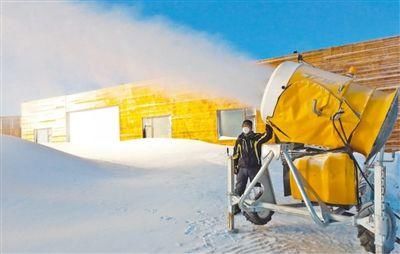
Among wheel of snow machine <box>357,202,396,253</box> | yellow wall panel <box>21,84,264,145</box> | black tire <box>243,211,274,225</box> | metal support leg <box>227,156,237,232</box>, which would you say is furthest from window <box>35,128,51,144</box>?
wheel of snow machine <box>357,202,396,253</box>

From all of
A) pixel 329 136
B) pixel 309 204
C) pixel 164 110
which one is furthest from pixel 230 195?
pixel 164 110

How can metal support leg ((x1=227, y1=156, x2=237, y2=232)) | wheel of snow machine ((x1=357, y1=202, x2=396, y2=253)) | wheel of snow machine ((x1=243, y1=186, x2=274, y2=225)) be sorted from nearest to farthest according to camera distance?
wheel of snow machine ((x1=357, y1=202, x2=396, y2=253))
metal support leg ((x1=227, y1=156, x2=237, y2=232))
wheel of snow machine ((x1=243, y1=186, x2=274, y2=225))

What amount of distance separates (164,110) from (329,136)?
14.6 m

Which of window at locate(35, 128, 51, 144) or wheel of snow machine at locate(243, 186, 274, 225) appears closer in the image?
wheel of snow machine at locate(243, 186, 274, 225)

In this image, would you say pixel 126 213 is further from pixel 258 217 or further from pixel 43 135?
pixel 43 135

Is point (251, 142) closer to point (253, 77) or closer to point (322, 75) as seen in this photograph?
point (322, 75)

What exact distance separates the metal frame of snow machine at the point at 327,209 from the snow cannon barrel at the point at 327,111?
0.90ft

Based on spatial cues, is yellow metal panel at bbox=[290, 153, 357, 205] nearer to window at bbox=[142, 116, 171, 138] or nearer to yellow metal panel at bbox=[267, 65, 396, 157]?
yellow metal panel at bbox=[267, 65, 396, 157]

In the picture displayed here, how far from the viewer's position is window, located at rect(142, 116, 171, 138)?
1852cm

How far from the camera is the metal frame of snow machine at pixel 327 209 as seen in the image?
337 centimetres

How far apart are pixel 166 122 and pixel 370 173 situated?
46.4 feet

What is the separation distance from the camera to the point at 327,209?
395cm

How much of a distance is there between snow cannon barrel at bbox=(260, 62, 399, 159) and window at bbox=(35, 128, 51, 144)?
74.7 feet

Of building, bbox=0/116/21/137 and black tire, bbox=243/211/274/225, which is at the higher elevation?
building, bbox=0/116/21/137
